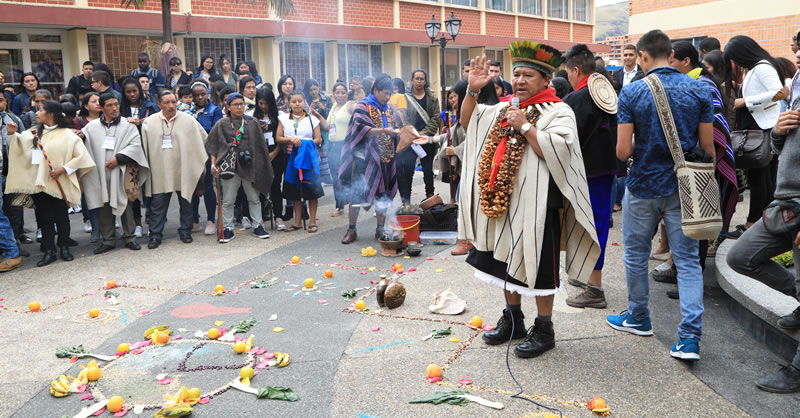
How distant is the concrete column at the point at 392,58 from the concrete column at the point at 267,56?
16.8 feet

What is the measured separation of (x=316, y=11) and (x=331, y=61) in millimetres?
1677

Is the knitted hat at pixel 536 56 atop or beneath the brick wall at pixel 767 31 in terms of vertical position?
beneath

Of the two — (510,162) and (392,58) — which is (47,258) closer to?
(510,162)

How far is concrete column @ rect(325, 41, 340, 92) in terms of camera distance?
2206 centimetres

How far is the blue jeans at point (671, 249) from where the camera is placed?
409cm

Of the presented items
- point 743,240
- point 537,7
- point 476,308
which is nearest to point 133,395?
point 476,308

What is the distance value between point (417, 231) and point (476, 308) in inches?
94.3

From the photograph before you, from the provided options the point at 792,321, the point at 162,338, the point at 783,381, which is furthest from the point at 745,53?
the point at 162,338

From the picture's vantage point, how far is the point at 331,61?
72.5 feet

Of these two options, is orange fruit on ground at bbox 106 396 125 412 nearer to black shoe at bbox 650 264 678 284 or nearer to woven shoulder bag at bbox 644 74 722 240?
woven shoulder bag at bbox 644 74 722 240

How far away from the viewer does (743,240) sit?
13.1 feet

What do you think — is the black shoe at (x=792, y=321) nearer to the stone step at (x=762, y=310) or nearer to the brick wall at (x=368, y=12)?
the stone step at (x=762, y=310)

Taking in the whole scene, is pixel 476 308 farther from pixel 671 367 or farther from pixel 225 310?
pixel 225 310

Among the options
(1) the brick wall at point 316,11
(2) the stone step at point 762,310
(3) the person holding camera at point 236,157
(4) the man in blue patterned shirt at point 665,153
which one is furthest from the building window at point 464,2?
(4) the man in blue patterned shirt at point 665,153
